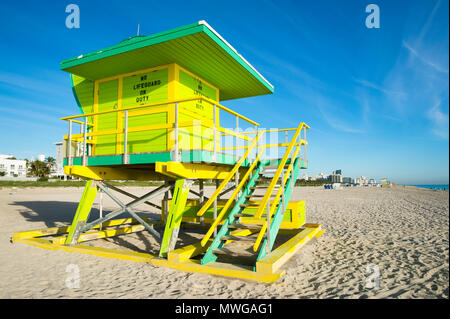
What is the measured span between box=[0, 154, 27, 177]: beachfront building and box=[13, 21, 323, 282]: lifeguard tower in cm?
10144

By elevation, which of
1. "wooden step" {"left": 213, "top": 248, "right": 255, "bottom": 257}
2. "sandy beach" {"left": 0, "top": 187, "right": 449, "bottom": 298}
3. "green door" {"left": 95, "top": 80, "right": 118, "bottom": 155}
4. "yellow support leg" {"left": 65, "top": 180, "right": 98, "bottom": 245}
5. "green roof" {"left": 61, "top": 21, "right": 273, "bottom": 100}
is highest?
"green roof" {"left": 61, "top": 21, "right": 273, "bottom": 100}

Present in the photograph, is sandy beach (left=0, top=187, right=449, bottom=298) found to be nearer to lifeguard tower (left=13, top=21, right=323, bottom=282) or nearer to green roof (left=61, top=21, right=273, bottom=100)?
lifeguard tower (left=13, top=21, right=323, bottom=282)

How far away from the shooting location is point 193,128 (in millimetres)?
6656

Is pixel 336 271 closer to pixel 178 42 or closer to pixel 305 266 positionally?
pixel 305 266

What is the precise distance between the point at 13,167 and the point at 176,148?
111929 millimetres

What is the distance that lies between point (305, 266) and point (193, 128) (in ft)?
13.2

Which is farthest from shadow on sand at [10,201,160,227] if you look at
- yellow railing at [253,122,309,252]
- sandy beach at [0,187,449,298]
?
yellow railing at [253,122,309,252]

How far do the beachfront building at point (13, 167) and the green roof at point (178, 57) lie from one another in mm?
101950

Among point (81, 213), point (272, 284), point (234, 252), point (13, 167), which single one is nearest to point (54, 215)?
point (81, 213)

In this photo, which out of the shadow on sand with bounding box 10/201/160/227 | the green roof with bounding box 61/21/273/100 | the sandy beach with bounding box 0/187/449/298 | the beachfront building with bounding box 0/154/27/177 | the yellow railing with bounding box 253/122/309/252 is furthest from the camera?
the beachfront building with bounding box 0/154/27/177

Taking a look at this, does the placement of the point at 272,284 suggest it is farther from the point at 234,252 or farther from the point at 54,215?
the point at 54,215

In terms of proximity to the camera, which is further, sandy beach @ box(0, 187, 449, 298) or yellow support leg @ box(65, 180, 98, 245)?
yellow support leg @ box(65, 180, 98, 245)

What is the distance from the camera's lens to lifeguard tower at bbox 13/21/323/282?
5.80 metres
